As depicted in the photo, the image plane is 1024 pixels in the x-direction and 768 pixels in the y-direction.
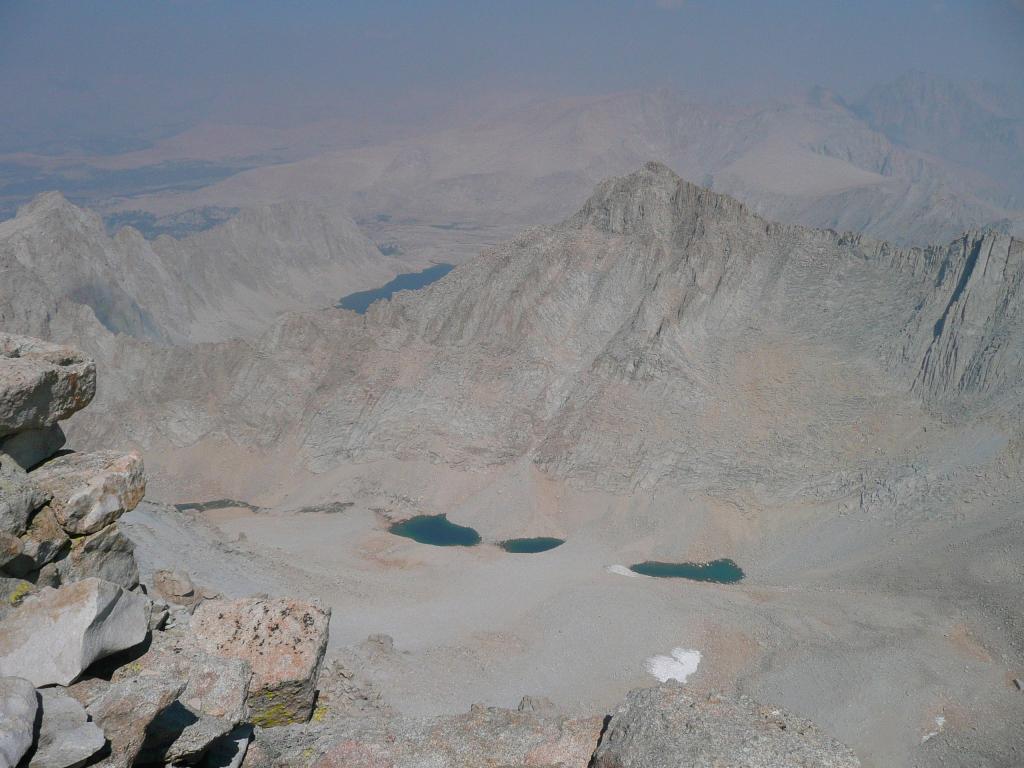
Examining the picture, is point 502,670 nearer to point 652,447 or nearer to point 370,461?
point 652,447

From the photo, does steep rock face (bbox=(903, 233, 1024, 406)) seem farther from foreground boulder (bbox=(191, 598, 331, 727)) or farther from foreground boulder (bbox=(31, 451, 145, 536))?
foreground boulder (bbox=(31, 451, 145, 536))

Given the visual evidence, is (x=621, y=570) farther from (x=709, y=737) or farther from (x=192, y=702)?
(x=192, y=702)

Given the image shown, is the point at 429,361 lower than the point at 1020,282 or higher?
lower

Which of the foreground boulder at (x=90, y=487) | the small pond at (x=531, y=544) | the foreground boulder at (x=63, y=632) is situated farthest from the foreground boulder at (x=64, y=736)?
the small pond at (x=531, y=544)

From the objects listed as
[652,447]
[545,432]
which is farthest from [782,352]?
[545,432]

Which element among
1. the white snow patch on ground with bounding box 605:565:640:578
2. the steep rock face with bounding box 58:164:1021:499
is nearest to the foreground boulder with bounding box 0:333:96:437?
the white snow patch on ground with bounding box 605:565:640:578

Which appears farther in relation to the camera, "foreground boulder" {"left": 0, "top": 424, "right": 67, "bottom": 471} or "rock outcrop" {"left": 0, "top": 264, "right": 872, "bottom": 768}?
"foreground boulder" {"left": 0, "top": 424, "right": 67, "bottom": 471}
